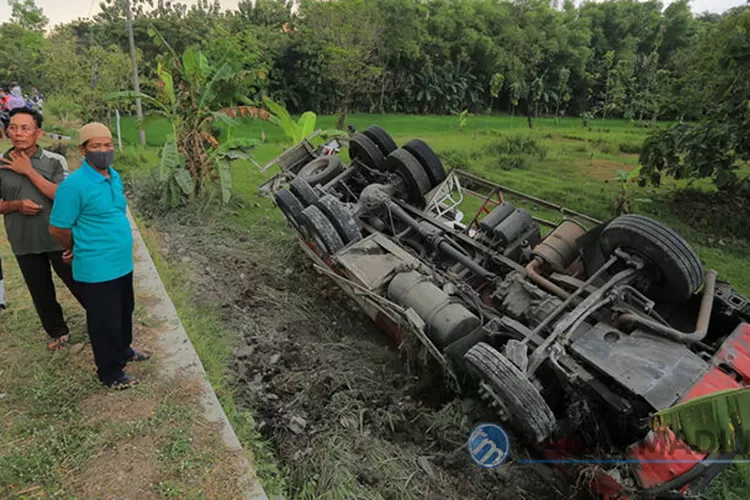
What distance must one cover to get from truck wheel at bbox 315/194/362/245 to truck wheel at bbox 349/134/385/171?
1.60 m

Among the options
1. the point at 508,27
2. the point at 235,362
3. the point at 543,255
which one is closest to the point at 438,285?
the point at 543,255

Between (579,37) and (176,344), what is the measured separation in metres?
46.0

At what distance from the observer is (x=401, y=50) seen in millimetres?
34750

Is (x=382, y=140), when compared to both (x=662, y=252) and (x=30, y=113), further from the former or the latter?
(x=30, y=113)

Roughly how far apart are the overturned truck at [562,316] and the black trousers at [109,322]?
2.14 m

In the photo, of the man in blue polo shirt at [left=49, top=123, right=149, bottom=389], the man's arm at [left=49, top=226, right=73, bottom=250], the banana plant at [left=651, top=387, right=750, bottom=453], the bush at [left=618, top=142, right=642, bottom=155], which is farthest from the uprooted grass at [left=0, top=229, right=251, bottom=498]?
the bush at [left=618, top=142, right=642, bottom=155]

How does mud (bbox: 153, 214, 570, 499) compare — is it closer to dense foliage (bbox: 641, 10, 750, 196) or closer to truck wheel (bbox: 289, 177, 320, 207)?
truck wheel (bbox: 289, 177, 320, 207)

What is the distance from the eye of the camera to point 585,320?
4.16 metres

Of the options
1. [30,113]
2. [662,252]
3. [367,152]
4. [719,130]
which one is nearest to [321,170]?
[367,152]

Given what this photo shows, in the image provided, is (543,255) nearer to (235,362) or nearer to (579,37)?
(235,362)

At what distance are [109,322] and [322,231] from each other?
260 centimetres

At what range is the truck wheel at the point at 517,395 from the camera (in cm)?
322

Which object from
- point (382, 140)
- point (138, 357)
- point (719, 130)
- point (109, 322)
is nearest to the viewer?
point (109, 322)

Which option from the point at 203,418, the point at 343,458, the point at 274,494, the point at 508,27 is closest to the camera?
the point at 274,494
